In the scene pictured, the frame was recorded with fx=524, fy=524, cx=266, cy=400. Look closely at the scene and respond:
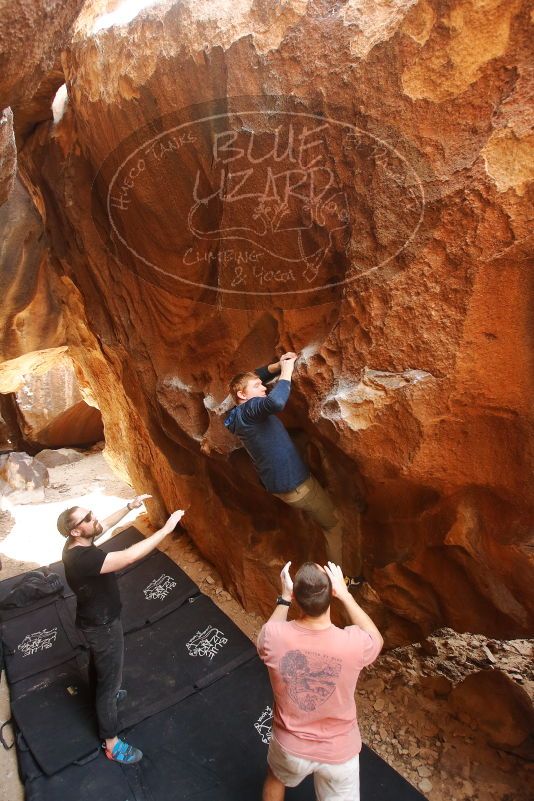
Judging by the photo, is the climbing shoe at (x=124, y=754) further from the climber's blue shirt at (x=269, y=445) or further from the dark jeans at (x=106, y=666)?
the climber's blue shirt at (x=269, y=445)

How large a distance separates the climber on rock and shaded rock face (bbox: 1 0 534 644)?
14 centimetres

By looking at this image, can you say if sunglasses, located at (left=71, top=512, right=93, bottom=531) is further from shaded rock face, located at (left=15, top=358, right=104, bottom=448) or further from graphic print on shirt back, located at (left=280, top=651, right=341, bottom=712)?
shaded rock face, located at (left=15, top=358, right=104, bottom=448)

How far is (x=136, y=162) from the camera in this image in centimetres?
346

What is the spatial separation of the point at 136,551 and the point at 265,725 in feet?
5.23

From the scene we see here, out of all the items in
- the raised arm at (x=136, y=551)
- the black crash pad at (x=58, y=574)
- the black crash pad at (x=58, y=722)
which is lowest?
the black crash pad at (x=58, y=722)

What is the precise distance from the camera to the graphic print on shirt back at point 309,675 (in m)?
2.07

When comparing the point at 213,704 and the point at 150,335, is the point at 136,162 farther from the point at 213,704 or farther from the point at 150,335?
the point at 213,704

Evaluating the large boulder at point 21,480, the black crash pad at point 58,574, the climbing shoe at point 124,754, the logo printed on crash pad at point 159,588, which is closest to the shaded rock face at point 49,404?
the large boulder at point 21,480

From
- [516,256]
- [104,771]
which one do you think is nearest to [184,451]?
[104,771]

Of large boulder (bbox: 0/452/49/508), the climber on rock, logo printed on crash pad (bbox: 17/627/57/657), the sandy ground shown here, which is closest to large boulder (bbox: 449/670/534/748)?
the sandy ground

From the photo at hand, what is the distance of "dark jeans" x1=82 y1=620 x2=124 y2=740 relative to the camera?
3068 millimetres

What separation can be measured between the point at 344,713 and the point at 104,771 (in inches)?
75.0

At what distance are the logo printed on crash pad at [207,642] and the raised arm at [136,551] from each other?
159 centimetres

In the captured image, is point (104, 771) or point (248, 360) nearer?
point (104, 771)
